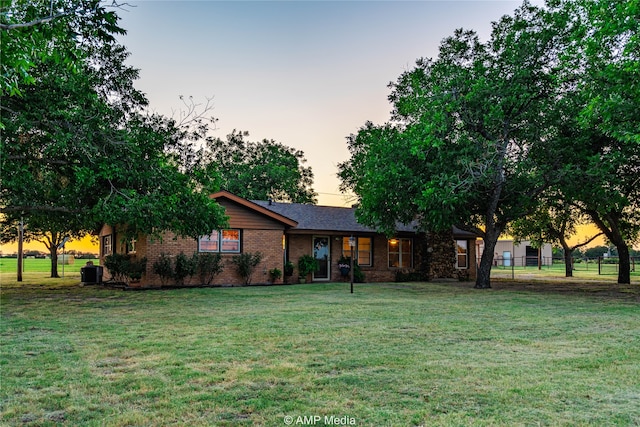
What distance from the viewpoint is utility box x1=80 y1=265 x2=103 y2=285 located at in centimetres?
2078

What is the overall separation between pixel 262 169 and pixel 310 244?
19.2 meters

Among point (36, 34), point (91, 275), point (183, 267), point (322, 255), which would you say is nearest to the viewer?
point (36, 34)

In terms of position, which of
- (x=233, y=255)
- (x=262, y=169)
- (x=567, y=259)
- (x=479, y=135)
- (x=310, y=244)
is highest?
(x=262, y=169)

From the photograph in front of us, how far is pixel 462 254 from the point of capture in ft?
85.0

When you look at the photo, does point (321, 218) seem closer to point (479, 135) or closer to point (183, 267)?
point (183, 267)

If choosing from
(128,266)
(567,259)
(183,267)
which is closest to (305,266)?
(183,267)

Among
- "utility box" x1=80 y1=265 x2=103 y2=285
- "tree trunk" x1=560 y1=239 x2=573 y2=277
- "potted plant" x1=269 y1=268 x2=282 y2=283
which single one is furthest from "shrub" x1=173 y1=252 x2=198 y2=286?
"tree trunk" x1=560 y1=239 x2=573 y2=277

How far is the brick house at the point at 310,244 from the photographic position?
62.1 ft

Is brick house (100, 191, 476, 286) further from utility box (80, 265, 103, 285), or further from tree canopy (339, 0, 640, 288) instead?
tree canopy (339, 0, 640, 288)

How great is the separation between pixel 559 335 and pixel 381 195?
10818 mm

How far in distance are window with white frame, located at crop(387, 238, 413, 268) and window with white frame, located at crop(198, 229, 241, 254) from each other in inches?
325

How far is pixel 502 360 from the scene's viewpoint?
228 inches

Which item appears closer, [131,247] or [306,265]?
[131,247]

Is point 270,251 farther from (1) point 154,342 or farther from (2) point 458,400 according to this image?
(2) point 458,400
